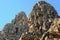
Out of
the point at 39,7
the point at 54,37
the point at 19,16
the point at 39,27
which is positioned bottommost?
the point at 54,37

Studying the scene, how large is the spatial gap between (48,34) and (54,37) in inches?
34.1

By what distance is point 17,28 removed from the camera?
12875cm

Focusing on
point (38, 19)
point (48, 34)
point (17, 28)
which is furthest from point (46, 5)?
point (48, 34)

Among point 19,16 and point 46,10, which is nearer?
point 46,10

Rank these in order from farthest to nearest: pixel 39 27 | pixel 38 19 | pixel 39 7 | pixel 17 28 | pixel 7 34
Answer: pixel 17 28 < pixel 7 34 < pixel 39 7 < pixel 38 19 < pixel 39 27

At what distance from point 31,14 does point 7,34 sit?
67.9ft

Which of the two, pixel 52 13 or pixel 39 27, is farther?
pixel 52 13

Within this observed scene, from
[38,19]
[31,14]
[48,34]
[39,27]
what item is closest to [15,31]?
[31,14]

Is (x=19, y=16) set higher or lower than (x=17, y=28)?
higher

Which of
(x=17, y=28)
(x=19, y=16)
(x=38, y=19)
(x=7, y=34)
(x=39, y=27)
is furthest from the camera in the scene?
(x=19, y=16)

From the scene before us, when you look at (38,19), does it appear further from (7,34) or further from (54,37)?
(54,37)

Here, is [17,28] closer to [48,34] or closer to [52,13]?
[52,13]

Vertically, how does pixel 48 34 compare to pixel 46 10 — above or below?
below

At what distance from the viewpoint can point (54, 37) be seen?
91.3 feet
